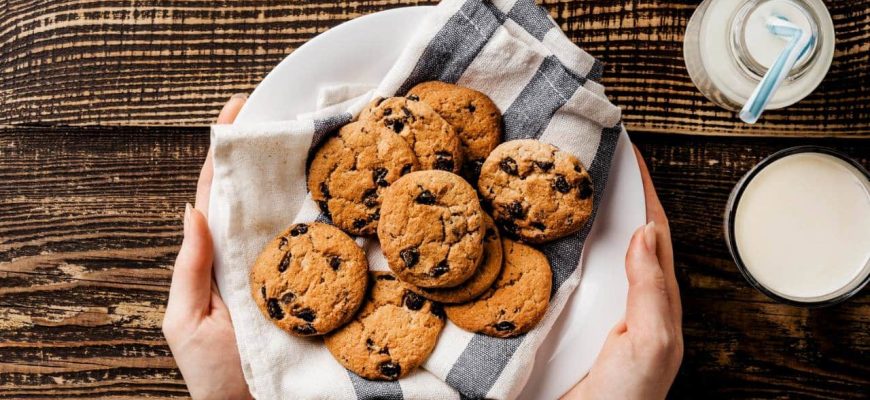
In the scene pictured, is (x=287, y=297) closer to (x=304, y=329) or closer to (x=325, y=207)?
(x=304, y=329)

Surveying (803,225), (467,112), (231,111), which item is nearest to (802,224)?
(803,225)

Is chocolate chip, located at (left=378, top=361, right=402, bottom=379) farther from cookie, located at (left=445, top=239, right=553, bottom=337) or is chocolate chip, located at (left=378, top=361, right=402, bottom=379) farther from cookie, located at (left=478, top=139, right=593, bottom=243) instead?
cookie, located at (left=478, top=139, right=593, bottom=243)

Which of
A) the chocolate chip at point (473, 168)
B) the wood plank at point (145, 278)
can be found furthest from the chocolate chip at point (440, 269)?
the wood plank at point (145, 278)

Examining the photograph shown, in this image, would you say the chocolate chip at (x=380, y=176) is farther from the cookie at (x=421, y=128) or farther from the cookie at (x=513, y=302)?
the cookie at (x=513, y=302)

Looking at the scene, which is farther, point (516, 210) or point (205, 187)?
point (205, 187)

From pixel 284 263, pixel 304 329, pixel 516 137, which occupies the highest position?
pixel 516 137

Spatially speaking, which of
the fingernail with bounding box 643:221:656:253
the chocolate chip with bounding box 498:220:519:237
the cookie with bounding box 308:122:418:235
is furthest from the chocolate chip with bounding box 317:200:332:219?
the fingernail with bounding box 643:221:656:253
